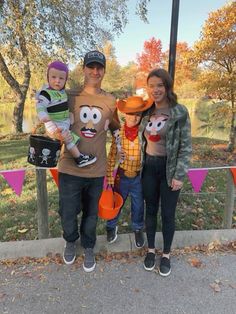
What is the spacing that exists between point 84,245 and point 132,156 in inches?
40.8

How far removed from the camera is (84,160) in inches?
113

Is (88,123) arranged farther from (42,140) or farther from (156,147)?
(156,147)

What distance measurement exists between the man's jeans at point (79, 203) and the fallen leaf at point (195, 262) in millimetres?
1012

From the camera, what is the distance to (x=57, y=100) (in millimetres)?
2631

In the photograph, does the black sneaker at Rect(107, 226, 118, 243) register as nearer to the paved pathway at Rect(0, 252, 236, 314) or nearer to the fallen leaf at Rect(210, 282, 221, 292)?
the paved pathway at Rect(0, 252, 236, 314)

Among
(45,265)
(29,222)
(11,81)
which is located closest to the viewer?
(45,265)

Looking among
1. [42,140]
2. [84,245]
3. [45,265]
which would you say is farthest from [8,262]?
[42,140]

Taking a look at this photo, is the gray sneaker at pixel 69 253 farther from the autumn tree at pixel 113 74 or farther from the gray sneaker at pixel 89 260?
the autumn tree at pixel 113 74

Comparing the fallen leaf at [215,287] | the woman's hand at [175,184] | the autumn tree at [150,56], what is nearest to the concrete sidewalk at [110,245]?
the fallen leaf at [215,287]

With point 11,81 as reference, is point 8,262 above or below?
below

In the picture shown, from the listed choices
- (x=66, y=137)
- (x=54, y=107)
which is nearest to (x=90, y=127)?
(x=66, y=137)

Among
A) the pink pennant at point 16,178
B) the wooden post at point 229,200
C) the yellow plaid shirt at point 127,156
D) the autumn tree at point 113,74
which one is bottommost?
the wooden post at point 229,200

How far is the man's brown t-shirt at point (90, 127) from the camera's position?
283 cm

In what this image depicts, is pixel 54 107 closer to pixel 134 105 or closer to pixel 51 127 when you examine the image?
pixel 51 127
